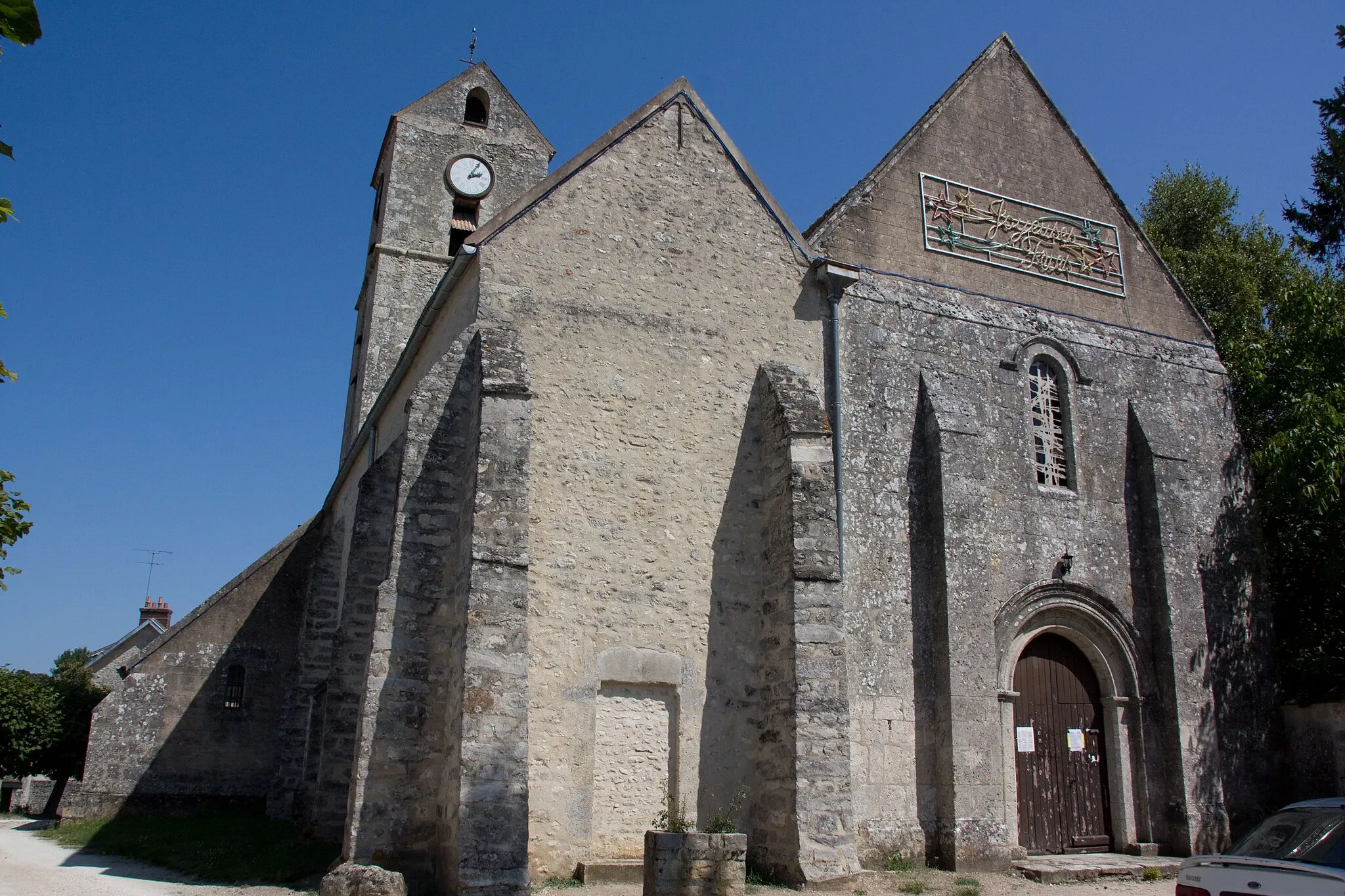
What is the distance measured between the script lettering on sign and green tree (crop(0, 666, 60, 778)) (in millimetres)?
21294

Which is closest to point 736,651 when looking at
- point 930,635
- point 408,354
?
point 930,635

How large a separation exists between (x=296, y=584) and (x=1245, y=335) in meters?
18.6

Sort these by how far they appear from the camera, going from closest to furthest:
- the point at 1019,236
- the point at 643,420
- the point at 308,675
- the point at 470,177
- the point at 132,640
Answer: the point at 643,420 < the point at 1019,236 < the point at 308,675 < the point at 470,177 < the point at 132,640

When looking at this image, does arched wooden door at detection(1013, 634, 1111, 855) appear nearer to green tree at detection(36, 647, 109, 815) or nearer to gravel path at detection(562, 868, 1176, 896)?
gravel path at detection(562, 868, 1176, 896)

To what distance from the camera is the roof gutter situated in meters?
11.9

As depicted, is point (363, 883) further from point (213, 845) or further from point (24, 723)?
point (24, 723)

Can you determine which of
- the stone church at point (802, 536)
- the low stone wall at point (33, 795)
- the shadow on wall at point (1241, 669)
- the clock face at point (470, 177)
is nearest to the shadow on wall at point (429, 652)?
the stone church at point (802, 536)

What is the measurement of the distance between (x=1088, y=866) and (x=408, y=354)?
11.1 meters

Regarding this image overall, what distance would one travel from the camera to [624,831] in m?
10.5

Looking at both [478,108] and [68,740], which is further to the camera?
[478,108]

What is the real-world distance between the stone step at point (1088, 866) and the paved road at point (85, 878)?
316 inches

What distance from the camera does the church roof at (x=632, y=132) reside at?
11.8 metres

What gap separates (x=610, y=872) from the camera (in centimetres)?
1005

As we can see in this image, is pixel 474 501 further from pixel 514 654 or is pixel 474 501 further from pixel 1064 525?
pixel 1064 525
